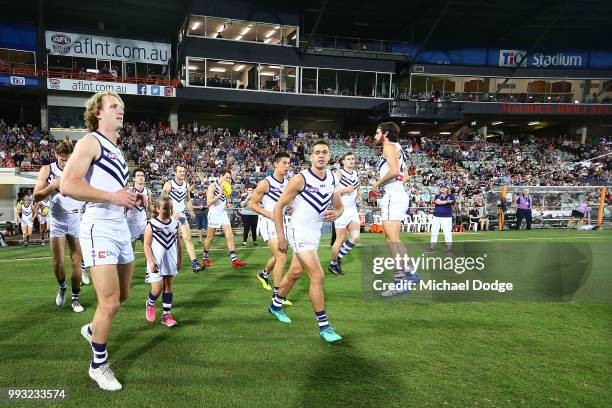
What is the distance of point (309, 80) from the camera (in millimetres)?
32906

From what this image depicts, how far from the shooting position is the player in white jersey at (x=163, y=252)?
5031 millimetres

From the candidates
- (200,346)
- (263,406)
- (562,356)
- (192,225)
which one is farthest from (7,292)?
(192,225)

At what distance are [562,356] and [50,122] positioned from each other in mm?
32675

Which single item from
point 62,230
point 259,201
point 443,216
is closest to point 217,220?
point 259,201

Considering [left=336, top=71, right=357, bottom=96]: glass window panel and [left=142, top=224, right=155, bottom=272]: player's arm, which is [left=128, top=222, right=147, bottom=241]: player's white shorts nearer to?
[left=142, top=224, right=155, bottom=272]: player's arm

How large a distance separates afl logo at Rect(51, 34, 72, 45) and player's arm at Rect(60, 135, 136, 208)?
30.6m

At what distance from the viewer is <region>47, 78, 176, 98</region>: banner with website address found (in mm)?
26406

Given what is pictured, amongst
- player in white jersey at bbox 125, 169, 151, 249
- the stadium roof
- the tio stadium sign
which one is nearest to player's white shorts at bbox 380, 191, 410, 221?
player in white jersey at bbox 125, 169, 151, 249

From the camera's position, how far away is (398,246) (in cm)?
656

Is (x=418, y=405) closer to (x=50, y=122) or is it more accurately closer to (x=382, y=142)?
(x=382, y=142)

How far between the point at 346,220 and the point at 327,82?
1062 inches

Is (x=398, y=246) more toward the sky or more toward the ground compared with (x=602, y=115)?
more toward the ground

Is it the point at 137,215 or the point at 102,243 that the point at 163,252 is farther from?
the point at 137,215

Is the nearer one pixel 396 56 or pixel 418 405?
pixel 418 405
